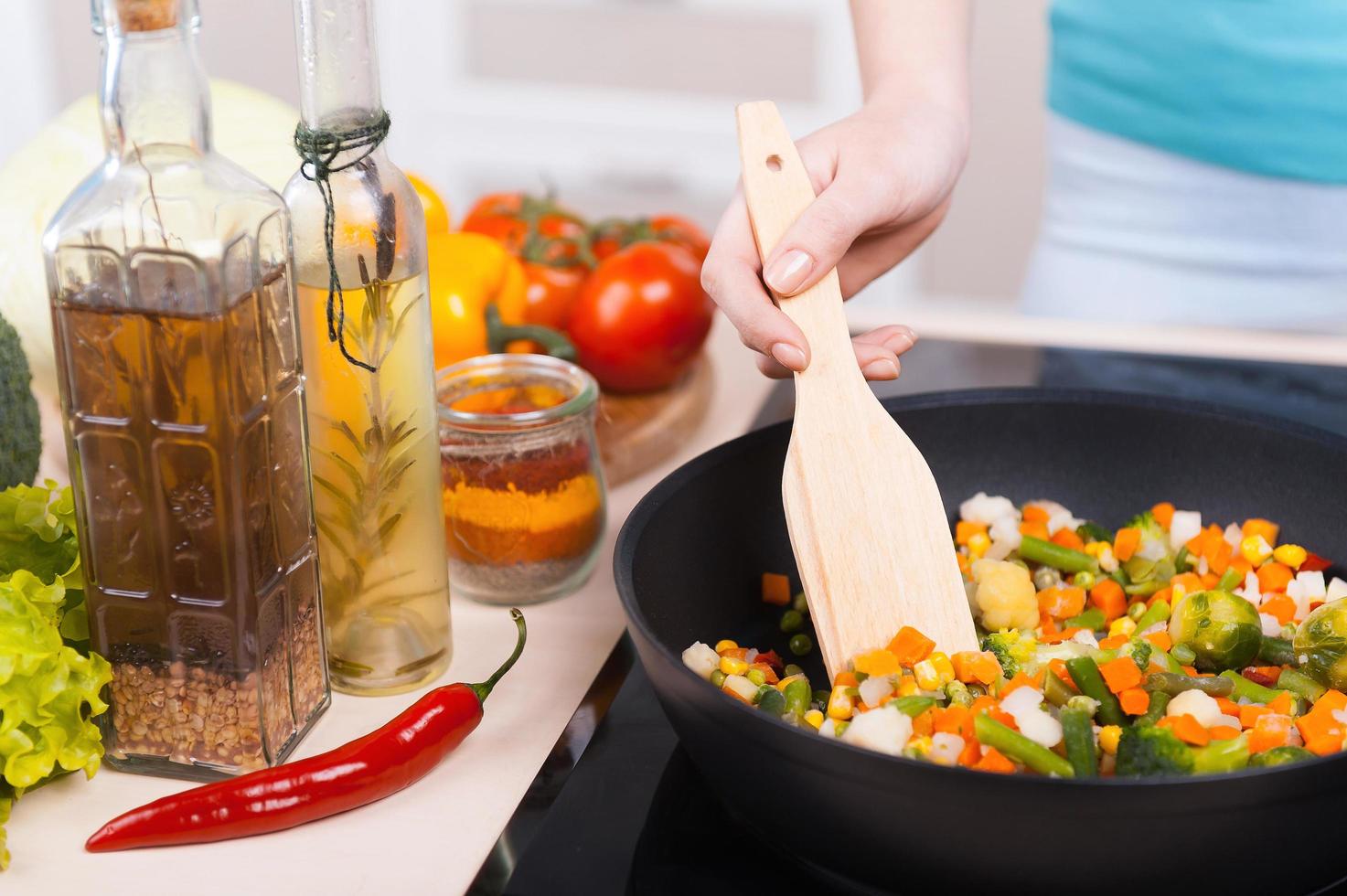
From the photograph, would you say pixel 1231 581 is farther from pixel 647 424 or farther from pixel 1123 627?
pixel 647 424

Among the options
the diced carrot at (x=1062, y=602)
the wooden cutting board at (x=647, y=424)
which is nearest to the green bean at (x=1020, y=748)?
the diced carrot at (x=1062, y=602)

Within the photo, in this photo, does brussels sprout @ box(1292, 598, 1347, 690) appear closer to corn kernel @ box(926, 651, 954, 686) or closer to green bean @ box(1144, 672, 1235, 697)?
green bean @ box(1144, 672, 1235, 697)

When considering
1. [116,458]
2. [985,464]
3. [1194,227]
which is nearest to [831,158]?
[985,464]

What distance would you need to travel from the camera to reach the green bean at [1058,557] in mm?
1246

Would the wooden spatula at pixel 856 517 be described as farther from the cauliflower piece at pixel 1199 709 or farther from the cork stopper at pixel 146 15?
the cork stopper at pixel 146 15

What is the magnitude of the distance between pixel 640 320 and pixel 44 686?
33.6 inches

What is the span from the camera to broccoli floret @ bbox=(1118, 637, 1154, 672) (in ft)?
3.51

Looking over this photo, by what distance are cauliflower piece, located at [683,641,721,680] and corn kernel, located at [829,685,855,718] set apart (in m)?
0.10

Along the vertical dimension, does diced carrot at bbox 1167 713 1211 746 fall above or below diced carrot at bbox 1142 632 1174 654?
above

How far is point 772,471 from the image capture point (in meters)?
1.25

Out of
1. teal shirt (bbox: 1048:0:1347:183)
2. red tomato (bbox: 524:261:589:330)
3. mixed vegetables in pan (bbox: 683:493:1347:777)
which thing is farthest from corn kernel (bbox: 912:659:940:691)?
teal shirt (bbox: 1048:0:1347:183)

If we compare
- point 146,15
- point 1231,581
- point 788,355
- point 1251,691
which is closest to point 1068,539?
point 1231,581

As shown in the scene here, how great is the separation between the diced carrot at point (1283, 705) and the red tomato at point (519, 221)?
1.15m

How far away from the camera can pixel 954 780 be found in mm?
758
